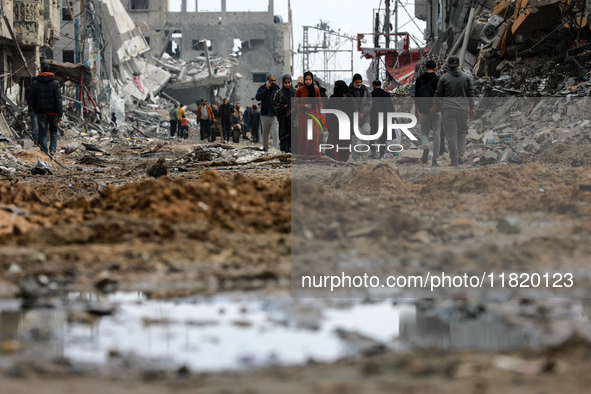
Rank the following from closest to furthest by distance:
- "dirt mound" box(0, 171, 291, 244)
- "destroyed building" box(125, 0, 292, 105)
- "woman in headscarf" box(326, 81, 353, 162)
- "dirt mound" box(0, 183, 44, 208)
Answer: "dirt mound" box(0, 171, 291, 244) → "dirt mound" box(0, 183, 44, 208) → "woman in headscarf" box(326, 81, 353, 162) → "destroyed building" box(125, 0, 292, 105)

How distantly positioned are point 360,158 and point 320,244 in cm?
873

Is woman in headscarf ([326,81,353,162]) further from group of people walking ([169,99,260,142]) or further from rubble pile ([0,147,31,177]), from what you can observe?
group of people walking ([169,99,260,142])

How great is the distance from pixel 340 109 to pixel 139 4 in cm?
5050

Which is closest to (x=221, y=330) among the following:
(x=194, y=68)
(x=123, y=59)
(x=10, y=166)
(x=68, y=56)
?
(x=10, y=166)

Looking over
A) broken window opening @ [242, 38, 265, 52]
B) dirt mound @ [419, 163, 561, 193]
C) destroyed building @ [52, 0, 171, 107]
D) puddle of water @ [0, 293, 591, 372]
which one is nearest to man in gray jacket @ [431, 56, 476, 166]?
dirt mound @ [419, 163, 561, 193]

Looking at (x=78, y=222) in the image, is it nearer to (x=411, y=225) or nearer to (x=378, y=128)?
(x=411, y=225)

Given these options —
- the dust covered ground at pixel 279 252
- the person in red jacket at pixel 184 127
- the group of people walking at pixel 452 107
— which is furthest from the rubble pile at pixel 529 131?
the person in red jacket at pixel 184 127

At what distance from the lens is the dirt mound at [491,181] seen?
25.6ft

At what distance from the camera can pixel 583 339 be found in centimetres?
300

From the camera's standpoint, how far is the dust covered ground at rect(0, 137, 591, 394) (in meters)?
2.64

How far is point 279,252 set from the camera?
180 inches

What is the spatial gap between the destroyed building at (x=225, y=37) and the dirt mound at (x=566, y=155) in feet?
146

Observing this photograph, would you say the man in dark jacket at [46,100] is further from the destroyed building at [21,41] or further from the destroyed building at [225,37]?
the destroyed building at [225,37]

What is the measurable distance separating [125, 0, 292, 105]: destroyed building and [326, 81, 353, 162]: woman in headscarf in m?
43.3
